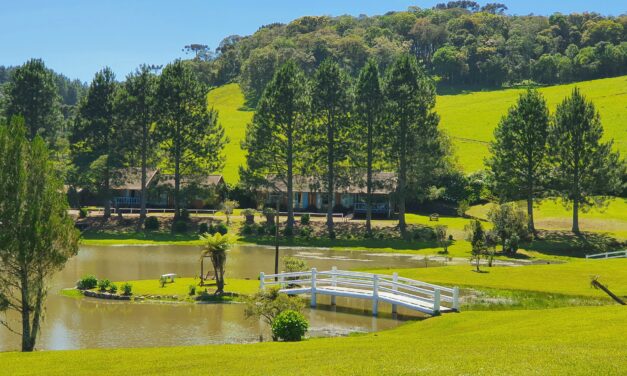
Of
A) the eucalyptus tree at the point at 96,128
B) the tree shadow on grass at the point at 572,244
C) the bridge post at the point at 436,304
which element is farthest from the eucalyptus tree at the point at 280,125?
the bridge post at the point at 436,304

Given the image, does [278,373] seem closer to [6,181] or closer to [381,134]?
[6,181]

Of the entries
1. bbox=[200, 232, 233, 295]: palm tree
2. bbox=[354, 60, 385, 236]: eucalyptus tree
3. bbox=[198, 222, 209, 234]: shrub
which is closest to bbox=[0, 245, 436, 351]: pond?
bbox=[200, 232, 233, 295]: palm tree

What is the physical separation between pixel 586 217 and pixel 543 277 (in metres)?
41.1

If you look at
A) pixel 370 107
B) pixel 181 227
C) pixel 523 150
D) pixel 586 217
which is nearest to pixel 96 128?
pixel 181 227

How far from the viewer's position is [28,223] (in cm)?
2670

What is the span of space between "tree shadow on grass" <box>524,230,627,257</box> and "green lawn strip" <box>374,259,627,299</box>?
1808 centimetres

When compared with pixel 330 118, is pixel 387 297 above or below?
below

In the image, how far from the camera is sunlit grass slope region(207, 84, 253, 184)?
359 ft

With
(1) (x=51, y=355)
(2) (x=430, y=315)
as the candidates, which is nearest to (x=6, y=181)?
(1) (x=51, y=355)

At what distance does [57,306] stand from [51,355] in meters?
14.9

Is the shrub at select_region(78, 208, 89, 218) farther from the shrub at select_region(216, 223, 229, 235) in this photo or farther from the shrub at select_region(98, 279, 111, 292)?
the shrub at select_region(98, 279, 111, 292)

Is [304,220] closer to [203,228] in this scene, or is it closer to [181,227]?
[203,228]

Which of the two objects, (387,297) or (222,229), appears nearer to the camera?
(387,297)

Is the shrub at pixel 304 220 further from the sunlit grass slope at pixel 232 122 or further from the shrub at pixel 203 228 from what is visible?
the sunlit grass slope at pixel 232 122
